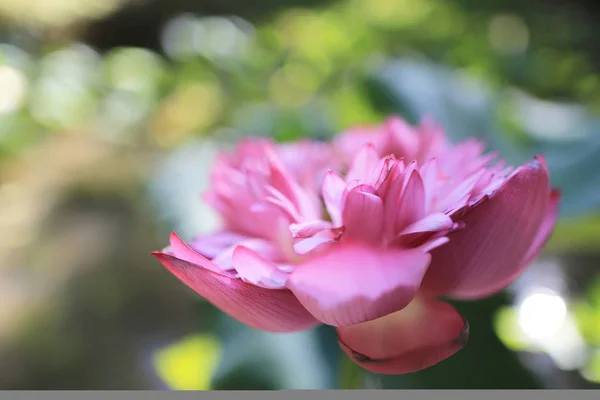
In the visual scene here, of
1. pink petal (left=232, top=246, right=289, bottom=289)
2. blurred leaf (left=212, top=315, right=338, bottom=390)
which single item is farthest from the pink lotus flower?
blurred leaf (left=212, top=315, right=338, bottom=390)

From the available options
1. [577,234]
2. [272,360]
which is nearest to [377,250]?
[272,360]

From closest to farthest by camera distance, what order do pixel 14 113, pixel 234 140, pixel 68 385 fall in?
pixel 68 385
pixel 234 140
pixel 14 113

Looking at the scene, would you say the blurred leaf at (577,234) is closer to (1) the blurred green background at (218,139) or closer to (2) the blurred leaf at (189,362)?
(1) the blurred green background at (218,139)

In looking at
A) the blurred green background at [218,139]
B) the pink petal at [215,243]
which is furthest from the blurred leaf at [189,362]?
the pink petal at [215,243]

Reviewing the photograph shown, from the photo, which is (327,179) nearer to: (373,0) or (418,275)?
(418,275)

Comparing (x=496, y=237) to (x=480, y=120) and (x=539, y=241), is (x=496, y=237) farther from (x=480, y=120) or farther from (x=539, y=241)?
(x=480, y=120)

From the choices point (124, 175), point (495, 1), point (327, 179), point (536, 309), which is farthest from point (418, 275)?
point (495, 1)

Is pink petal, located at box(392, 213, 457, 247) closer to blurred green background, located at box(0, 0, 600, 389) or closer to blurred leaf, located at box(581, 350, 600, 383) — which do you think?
blurred green background, located at box(0, 0, 600, 389)
